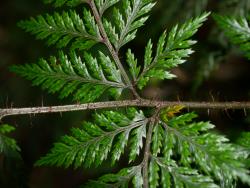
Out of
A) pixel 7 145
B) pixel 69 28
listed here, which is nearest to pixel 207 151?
pixel 69 28

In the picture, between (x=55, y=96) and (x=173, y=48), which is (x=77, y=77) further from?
(x=55, y=96)

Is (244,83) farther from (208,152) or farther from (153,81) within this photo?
(208,152)

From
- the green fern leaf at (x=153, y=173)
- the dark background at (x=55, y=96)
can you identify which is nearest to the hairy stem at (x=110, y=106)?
the green fern leaf at (x=153, y=173)

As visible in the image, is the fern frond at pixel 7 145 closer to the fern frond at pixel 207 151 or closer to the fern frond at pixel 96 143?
the fern frond at pixel 96 143

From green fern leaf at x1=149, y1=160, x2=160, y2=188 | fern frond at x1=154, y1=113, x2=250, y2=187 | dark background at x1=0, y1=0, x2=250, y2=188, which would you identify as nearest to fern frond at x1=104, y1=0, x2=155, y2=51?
fern frond at x1=154, y1=113, x2=250, y2=187

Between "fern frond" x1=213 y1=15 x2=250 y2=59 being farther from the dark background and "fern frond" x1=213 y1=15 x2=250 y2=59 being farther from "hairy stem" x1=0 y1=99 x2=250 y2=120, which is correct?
the dark background

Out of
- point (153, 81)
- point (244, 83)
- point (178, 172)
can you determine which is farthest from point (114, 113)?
point (244, 83)
